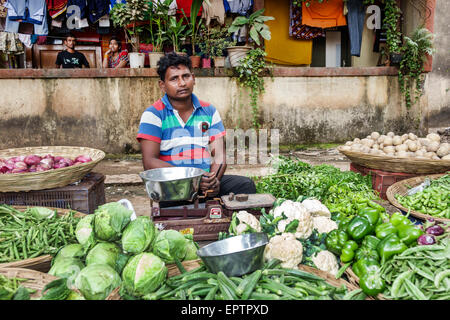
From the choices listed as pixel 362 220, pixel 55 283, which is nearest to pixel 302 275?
pixel 362 220

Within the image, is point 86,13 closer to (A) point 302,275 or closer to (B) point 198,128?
(B) point 198,128

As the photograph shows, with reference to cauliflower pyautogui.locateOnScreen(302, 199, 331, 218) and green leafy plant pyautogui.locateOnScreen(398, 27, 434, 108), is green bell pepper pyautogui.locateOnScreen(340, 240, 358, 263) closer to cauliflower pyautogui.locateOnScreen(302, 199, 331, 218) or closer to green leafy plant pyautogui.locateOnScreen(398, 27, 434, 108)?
cauliflower pyautogui.locateOnScreen(302, 199, 331, 218)

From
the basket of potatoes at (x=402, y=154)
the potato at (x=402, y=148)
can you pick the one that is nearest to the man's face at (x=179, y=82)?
the basket of potatoes at (x=402, y=154)

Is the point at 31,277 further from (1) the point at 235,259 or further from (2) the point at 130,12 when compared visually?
(2) the point at 130,12

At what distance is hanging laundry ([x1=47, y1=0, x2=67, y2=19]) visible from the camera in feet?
24.9

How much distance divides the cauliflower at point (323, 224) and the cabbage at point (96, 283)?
4.11 feet

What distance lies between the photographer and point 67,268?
1.76 m

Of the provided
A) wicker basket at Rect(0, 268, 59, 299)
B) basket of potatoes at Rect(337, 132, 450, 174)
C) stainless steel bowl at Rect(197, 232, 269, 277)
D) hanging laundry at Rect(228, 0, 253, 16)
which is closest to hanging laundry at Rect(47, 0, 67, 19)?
hanging laundry at Rect(228, 0, 253, 16)

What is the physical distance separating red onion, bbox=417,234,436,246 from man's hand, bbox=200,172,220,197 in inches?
58.2

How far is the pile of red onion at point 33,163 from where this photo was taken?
2871 millimetres

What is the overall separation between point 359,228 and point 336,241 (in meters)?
0.15

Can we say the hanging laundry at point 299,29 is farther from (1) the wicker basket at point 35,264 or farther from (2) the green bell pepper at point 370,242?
(1) the wicker basket at point 35,264
